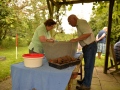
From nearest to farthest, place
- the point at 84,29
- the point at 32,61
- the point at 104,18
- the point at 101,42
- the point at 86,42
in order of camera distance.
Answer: the point at 32,61 < the point at 84,29 < the point at 86,42 < the point at 101,42 < the point at 104,18

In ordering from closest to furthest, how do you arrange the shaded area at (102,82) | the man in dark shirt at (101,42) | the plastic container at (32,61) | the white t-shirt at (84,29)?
the plastic container at (32,61), the white t-shirt at (84,29), the shaded area at (102,82), the man in dark shirt at (101,42)

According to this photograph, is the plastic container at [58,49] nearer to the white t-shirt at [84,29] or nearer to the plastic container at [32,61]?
the plastic container at [32,61]

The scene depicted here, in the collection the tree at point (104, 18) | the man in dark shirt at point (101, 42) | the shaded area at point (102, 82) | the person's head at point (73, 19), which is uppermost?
the tree at point (104, 18)

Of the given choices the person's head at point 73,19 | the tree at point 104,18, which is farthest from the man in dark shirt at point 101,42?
the person's head at point 73,19

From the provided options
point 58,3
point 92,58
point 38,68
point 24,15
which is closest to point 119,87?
point 92,58

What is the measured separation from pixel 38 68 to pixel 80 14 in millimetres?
5991

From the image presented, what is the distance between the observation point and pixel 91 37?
8.87 feet

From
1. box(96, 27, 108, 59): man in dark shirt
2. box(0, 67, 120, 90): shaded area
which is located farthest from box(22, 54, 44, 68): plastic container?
box(96, 27, 108, 59): man in dark shirt

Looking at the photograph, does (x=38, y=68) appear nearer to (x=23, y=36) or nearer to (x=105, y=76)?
(x=105, y=76)

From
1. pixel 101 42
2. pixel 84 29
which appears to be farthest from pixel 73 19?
pixel 101 42

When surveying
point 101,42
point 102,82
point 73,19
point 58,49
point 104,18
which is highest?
point 104,18

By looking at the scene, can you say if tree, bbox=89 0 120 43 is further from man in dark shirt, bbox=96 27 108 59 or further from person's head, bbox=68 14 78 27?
person's head, bbox=68 14 78 27

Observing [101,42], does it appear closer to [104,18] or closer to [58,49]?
[104,18]

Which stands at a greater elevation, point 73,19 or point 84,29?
point 73,19
